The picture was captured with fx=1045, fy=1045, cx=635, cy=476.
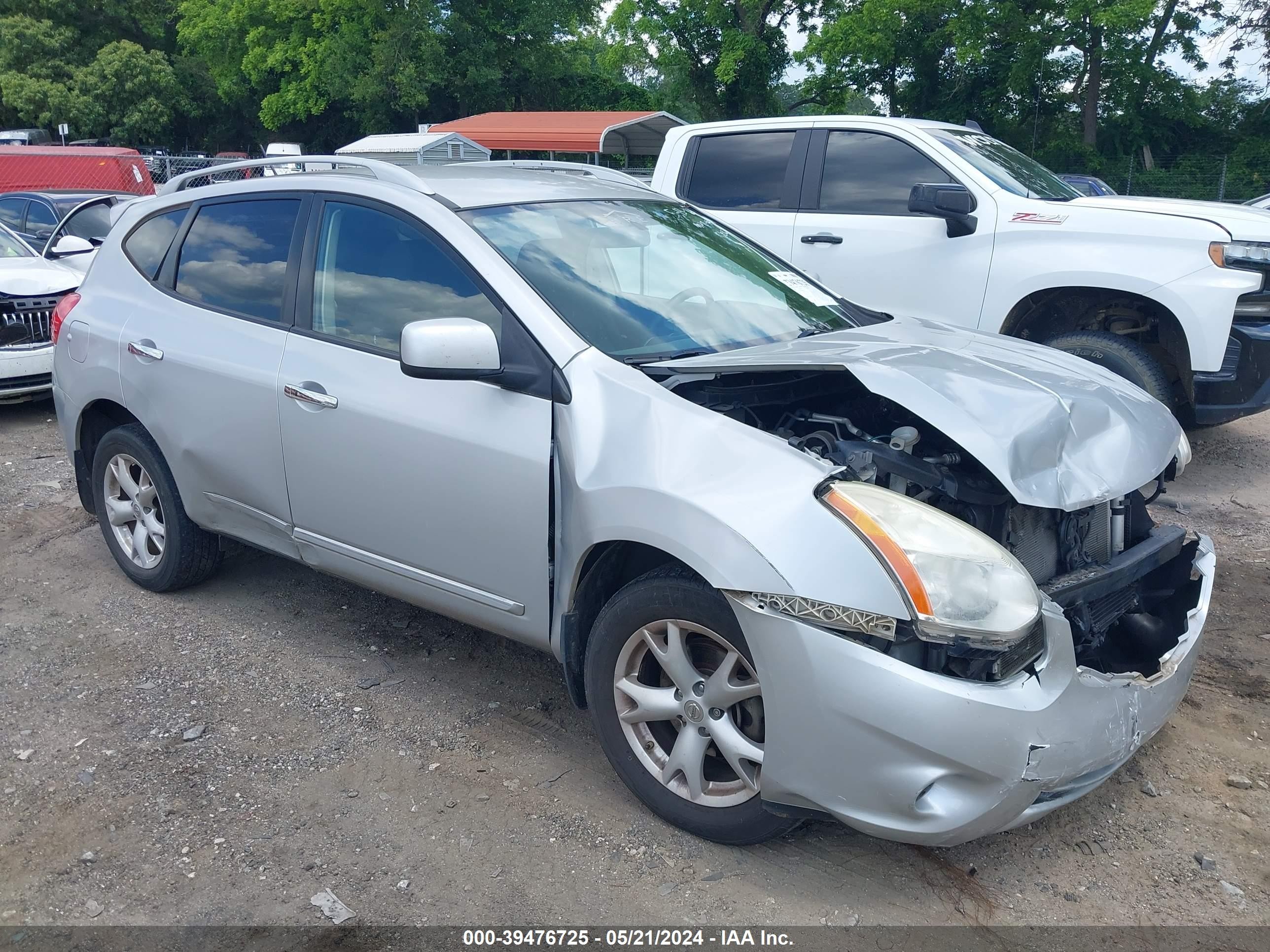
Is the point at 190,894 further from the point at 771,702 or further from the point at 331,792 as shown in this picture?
the point at 771,702

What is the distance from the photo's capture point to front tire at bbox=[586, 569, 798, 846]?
2664 mm

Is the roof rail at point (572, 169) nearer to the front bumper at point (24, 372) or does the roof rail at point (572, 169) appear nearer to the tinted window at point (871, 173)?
the tinted window at point (871, 173)

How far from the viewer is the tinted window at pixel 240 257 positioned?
3.82 meters

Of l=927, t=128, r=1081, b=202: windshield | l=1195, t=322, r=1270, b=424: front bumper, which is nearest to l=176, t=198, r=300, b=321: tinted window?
l=927, t=128, r=1081, b=202: windshield

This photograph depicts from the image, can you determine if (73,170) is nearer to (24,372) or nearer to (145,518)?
(24,372)

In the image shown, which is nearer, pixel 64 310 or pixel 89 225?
pixel 64 310

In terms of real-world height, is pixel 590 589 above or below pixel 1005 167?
below

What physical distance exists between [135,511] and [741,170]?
14.5 ft

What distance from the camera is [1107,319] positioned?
5988 millimetres

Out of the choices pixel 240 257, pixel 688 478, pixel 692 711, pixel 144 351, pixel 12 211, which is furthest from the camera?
pixel 12 211

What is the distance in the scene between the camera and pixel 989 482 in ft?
9.32

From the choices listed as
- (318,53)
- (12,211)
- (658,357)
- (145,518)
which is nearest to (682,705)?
(658,357)

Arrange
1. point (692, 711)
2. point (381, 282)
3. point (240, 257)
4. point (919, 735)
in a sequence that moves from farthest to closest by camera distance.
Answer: point (240, 257) → point (381, 282) → point (692, 711) → point (919, 735)

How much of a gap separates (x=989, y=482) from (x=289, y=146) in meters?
22.5
